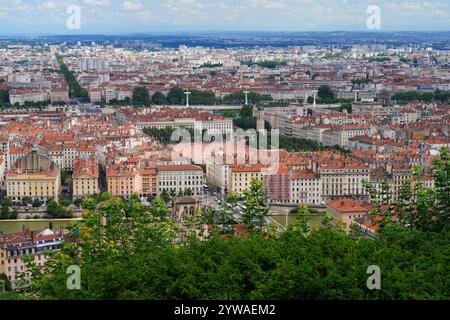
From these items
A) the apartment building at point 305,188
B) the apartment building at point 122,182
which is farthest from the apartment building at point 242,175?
the apartment building at point 122,182

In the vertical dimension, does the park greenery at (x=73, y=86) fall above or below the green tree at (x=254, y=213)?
below

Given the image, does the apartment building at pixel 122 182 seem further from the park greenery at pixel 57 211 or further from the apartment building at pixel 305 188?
the apartment building at pixel 305 188

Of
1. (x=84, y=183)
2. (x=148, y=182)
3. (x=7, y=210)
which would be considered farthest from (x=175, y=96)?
(x=7, y=210)

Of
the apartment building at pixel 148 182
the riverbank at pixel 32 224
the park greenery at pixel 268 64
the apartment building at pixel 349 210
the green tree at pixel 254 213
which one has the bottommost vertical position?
the riverbank at pixel 32 224

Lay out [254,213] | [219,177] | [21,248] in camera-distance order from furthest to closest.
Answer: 1. [219,177]
2. [21,248]
3. [254,213]

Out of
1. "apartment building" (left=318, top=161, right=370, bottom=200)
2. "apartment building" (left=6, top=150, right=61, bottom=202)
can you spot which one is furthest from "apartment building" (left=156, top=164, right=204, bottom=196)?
"apartment building" (left=318, top=161, right=370, bottom=200)

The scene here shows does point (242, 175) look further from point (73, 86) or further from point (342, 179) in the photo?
point (73, 86)

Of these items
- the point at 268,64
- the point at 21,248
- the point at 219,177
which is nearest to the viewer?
the point at 21,248

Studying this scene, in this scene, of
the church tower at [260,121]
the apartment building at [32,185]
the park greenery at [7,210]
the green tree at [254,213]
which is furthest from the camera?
the church tower at [260,121]
